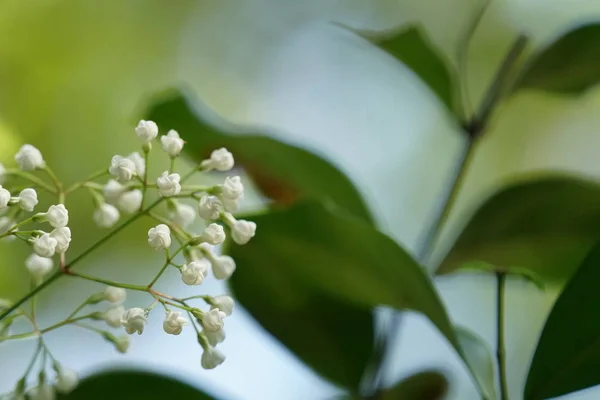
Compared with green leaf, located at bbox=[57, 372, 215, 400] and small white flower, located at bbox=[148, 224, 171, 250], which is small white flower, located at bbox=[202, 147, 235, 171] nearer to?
small white flower, located at bbox=[148, 224, 171, 250]

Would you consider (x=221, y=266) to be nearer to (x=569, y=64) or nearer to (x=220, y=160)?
(x=220, y=160)

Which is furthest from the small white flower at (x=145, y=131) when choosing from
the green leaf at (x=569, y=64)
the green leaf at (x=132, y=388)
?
the green leaf at (x=569, y=64)

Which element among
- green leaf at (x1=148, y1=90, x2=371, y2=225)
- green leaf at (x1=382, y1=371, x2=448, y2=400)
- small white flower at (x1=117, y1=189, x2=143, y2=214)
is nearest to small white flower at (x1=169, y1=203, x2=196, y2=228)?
small white flower at (x1=117, y1=189, x2=143, y2=214)

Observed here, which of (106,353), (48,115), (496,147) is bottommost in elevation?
(106,353)

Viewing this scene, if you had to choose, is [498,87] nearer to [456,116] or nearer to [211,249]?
[456,116]

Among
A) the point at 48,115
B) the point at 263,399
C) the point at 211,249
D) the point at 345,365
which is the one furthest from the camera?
the point at 48,115

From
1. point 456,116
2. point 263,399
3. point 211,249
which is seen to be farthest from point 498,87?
point 263,399
